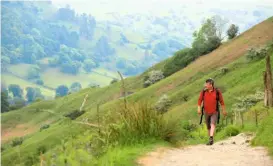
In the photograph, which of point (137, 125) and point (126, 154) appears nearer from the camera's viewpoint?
point (126, 154)

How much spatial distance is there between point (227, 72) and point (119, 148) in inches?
2096

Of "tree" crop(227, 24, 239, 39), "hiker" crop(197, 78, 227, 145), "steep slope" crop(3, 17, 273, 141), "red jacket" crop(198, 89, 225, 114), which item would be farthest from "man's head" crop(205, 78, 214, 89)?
"tree" crop(227, 24, 239, 39)

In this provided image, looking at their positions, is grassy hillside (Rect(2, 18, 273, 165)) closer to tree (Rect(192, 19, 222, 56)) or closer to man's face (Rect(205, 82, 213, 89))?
tree (Rect(192, 19, 222, 56))

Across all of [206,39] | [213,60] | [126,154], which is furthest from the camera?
[206,39]

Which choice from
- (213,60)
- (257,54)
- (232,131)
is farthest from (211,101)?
(213,60)

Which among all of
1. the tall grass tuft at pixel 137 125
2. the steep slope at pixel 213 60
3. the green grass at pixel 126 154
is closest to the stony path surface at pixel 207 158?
the green grass at pixel 126 154

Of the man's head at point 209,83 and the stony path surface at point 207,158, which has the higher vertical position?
the man's head at point 209,83

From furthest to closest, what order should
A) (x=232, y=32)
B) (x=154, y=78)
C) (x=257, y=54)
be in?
1. (x=232, y=32)
2. (x=154, y=78)
3. (x=257, y=54)

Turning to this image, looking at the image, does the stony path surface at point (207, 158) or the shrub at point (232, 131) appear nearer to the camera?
the stony path surface at point (207, 158)

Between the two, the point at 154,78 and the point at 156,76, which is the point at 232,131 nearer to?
the point at 154,78

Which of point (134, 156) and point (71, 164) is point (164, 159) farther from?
point (71, 164)

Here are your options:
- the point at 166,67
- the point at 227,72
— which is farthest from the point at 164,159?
the point at 166,67

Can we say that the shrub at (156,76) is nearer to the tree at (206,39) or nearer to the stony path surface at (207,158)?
the tree at (206,39)

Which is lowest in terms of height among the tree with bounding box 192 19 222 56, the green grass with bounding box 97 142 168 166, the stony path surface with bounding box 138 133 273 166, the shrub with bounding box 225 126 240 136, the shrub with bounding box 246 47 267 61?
the stony path surface with bounding box 138 133 273 166
